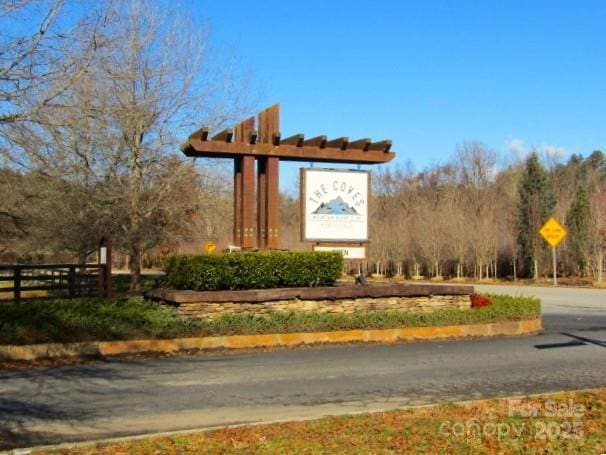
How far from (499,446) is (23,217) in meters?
21.1

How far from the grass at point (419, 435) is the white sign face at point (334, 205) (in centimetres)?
897

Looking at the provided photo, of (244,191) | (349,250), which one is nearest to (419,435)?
(244,191)

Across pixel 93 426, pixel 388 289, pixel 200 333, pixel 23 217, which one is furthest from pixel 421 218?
pixel 93 426

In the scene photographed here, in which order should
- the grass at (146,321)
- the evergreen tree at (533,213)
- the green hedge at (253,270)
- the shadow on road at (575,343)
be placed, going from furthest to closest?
the evergreen tree at (533,213) < the green hedge at (253,270) < the shadow on road at (575,343) < the grass at (146,321)

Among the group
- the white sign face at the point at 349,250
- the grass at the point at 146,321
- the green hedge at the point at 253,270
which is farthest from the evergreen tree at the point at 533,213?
the green hedge at the point at 253,270

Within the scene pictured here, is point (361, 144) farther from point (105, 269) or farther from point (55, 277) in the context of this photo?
point (55, 277)

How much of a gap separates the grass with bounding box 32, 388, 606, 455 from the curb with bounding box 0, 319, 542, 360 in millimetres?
5762

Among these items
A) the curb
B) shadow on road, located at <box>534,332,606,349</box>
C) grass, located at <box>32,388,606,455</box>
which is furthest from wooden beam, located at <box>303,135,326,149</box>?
grass, located at <box>32,388,606,455</box>

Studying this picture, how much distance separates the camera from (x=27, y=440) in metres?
5.97

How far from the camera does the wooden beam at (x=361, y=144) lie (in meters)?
15.7

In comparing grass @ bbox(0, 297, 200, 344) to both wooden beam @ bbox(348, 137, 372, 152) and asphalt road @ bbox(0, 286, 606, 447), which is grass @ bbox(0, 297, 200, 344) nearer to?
asphalt road @ bbox(0, 286, 606, 447)

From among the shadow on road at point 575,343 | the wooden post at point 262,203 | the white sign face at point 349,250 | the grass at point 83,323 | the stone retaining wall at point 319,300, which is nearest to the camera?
the grass at point 83,323

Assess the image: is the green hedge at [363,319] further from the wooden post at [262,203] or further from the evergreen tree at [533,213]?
the evergreen tree at [533,213]

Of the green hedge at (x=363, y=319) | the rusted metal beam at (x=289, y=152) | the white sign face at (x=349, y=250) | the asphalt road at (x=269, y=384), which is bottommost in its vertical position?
the asphalt road at (x=269, y=384)
